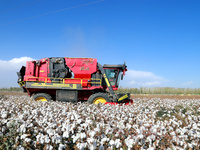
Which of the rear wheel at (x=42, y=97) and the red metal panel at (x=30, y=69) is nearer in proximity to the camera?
the rear wheel at (x=42, y=97)

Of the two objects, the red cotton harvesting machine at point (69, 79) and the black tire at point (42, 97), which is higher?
the red cotton harvesting machine at point (69, 79)

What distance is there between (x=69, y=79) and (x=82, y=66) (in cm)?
140

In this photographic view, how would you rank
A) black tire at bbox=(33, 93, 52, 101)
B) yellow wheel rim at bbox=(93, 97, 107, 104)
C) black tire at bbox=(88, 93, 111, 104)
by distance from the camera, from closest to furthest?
black tire at bbox=(88, 93, 111, 104)
yellow wheel rim at bbox=(93, 97, 107, 104)
black tire at bbox=(33, 93, 52, 101)

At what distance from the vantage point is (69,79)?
13.5 m

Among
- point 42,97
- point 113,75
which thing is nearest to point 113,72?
point 113,75

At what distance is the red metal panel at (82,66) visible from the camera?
13.4m

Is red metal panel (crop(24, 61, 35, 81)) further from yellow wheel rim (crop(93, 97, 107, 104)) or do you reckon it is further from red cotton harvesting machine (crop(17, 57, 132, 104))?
yellow wheel rim (crop(93, 97, 107, 104))

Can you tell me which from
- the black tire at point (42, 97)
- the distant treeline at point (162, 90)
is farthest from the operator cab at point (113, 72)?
the distant treeline at point (162, 90)

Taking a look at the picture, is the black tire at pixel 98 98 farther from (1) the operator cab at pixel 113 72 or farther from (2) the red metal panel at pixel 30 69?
(2) the red metal panel at pixel 30 69

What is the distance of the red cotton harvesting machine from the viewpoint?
12.8 metres

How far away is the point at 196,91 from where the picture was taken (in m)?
35.4

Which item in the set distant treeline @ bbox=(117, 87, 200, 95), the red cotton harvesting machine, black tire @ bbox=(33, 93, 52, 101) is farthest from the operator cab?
distant treeline @ bbox=(117, 87, 200, 95)

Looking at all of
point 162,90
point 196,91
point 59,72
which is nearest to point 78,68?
point 59,72

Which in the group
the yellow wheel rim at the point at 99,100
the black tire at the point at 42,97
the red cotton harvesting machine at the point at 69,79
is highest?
the red cotton harvesting machine at the point at 69,79
